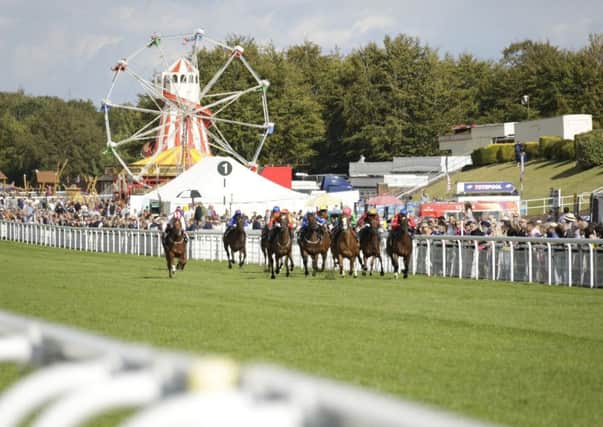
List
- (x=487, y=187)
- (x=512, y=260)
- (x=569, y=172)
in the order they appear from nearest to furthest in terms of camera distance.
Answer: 1. (x=512, y=260)
2. (x=487, y=187)
3. (x=569, y=172)

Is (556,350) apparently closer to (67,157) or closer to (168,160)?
(168,160)

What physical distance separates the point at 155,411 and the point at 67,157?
397 feet

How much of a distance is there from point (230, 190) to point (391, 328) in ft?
108

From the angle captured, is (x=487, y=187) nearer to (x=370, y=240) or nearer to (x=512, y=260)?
(x=370, y=240)

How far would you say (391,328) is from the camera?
13.2 metres

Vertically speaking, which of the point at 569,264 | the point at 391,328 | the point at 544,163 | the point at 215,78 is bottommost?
the point at 391,328

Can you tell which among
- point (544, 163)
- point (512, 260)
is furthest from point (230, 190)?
point (512, 260)

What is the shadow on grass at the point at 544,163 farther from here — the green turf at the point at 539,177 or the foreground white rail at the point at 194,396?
the foreground white rail at the point at 194,396

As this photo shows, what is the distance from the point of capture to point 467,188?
142 feet

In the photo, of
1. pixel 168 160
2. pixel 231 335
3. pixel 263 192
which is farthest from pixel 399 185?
pixel 231 335

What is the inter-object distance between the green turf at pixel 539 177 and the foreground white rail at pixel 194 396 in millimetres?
48926

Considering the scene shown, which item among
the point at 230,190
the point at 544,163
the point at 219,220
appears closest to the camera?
the point at 219,220

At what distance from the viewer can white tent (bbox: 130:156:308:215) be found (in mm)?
44875

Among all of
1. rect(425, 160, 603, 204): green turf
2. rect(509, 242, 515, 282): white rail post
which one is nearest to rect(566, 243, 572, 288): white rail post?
rect(509, 242, 515, 282): white rail post
